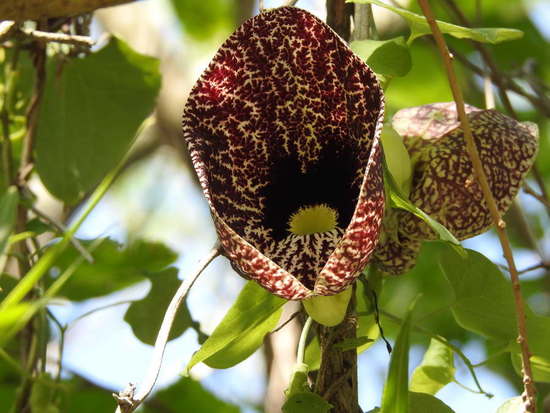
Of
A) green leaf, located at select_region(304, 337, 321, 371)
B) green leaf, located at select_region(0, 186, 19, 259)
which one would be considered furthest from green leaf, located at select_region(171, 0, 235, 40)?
green leaf, located at select_region(0, 186, 19, 259)

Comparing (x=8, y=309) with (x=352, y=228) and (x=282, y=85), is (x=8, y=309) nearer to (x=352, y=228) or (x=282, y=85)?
(x=352, y=228)

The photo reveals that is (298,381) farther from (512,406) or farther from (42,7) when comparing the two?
(42,7)

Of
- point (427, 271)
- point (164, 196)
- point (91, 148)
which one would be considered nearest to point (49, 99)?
point (91, 148)

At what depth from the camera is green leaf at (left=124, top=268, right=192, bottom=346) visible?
1232 millimetres

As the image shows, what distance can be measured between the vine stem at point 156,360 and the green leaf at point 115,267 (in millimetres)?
563

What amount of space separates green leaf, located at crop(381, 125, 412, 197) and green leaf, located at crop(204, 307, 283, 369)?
198 mm

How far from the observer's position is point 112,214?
3602 millimetres

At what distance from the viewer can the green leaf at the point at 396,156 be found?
1.02 meters

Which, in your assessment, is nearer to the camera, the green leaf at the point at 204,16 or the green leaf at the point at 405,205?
the green leaf at the point at 405,205

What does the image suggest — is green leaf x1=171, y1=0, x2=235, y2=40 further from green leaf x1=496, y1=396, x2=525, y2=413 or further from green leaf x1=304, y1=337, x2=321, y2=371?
green leaf x1=496, y1=396, x2=525, y2=413

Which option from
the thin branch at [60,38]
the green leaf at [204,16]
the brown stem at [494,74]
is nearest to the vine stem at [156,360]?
the thin branch at [60,38]

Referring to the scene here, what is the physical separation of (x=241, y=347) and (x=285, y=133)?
0.24m

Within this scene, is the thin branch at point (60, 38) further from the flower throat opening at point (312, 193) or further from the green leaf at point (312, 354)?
the green leaf at point (312, 354)

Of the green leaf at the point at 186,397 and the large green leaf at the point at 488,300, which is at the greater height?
the large green leaf at the point at 488,300
